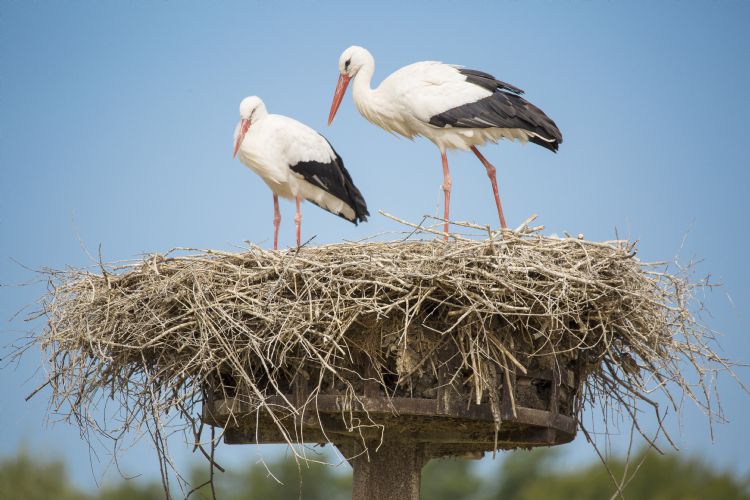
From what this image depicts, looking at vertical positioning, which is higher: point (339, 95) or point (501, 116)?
point (339, 95)

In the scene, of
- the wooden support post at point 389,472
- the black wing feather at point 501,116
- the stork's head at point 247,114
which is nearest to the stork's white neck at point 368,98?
the black wing feather at point 501,116

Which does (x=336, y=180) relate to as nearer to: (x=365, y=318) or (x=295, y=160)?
(x=295, y=160)

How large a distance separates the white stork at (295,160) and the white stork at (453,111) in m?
0.67

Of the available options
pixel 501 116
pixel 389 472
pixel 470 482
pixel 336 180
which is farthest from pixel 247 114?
pixel 470 482

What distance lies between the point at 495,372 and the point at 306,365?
113cm

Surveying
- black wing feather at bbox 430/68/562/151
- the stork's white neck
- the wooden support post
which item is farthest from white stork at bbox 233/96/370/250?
the wooden support post

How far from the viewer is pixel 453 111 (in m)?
8.51

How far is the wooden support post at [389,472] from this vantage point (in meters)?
7.08

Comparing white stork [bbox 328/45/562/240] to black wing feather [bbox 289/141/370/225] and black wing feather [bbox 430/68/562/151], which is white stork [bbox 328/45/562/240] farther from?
black wing feather [bbox 289/141/370/225]

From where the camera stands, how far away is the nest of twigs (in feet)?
20.9

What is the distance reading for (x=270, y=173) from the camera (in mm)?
9422

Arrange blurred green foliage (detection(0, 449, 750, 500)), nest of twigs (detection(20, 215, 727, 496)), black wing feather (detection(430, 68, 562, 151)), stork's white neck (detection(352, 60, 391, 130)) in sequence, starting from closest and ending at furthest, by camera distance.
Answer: nest of twigs (detection(20, 215, 727, 496)) → black wing feather (detection(430, 68, 562, 151)) → stork's white neck (detection(352, 60, 391, 130)) → blurred green foliage (detection(0, 449, 750, 500))

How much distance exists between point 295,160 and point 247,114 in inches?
22.6

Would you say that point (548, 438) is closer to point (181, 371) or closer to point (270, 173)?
point (181, 371)
